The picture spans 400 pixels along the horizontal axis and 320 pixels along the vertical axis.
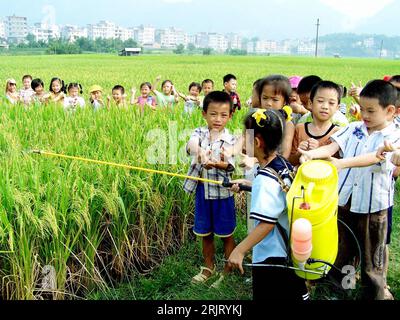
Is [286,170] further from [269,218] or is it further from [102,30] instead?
[102,30]

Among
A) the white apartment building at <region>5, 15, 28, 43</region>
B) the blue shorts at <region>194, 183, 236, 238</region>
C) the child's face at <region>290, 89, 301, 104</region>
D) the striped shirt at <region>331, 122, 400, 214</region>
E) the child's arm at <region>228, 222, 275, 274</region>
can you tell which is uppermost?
the white apartment building at <region>5, 15, 28, 43</region>

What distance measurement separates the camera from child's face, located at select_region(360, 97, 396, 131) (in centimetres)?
253

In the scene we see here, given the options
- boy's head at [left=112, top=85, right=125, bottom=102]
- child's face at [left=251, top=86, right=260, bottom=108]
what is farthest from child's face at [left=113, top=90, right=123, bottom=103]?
child's face at [left=251, top=86, right=260, bottom=108]

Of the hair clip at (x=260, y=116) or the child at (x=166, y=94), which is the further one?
the child at (x=166, y=94)

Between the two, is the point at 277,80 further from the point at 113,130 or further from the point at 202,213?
the point at 113,130

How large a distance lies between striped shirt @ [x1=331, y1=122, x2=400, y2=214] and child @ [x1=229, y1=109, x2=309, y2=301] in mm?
691

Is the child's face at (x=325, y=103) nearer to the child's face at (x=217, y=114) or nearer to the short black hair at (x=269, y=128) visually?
the child's face at (x=217, y=114)

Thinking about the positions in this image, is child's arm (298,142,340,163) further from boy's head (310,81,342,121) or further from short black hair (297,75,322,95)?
short black hair (297,75,322,95)

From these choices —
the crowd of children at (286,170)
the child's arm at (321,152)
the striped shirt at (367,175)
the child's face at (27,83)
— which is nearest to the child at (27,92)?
the child's face at (27,83)

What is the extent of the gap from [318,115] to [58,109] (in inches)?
146

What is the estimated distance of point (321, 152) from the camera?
2658 millimetres

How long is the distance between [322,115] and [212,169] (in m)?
0.81

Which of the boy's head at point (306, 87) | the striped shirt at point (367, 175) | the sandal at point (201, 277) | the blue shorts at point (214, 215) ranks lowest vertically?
the sandal at point (201, 277)

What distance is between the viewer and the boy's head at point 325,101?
297 centimetres
